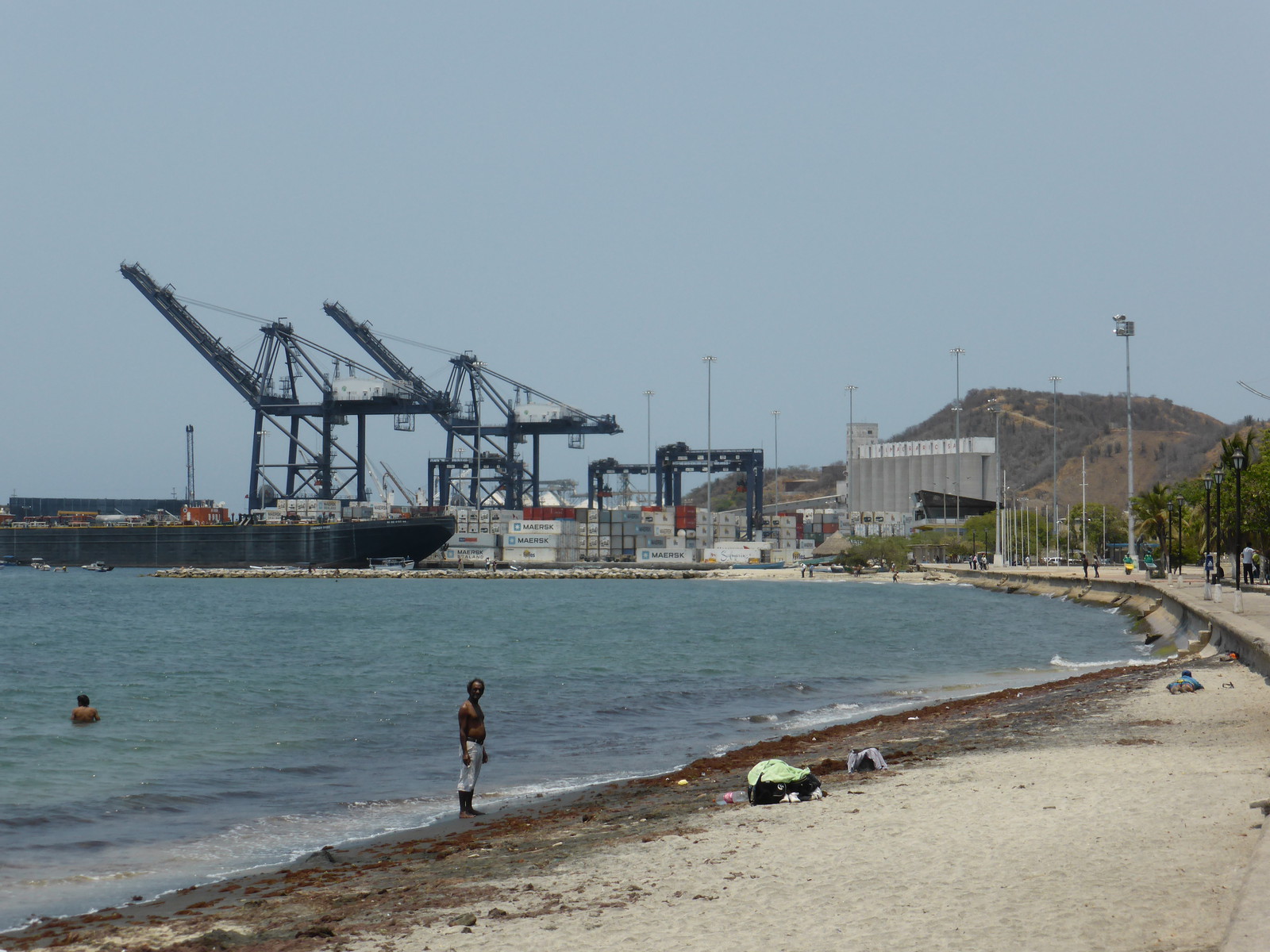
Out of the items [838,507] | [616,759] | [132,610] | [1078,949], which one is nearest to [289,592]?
[132,610]

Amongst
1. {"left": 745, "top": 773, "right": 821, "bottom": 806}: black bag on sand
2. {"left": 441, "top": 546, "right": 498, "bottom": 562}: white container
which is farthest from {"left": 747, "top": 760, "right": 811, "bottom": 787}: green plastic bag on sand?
{"left": 441, "top": 546, "right": 498, "bottom": 562}: white container

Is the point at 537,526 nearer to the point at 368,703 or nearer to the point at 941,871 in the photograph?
the point at 368,703

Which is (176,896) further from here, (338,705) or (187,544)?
(187,544)

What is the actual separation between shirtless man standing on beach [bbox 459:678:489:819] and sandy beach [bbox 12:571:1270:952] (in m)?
0.30

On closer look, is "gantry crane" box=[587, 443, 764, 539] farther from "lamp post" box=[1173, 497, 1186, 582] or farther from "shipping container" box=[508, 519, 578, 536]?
"lamp post" box=[1173, 497, 1186, 582]

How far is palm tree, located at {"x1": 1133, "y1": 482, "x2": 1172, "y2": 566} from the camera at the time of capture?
52.6 metres

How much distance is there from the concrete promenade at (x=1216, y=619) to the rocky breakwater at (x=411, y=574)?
134 ft

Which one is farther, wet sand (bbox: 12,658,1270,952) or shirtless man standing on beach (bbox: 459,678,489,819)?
shirtless man standing on beach (bbox: 459,678,489,819)

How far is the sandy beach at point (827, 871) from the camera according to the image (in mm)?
5145

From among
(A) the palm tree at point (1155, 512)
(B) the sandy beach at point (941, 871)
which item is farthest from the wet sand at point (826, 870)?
(A) the palm tree at point (1155, 512)

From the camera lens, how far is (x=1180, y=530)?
5134cm

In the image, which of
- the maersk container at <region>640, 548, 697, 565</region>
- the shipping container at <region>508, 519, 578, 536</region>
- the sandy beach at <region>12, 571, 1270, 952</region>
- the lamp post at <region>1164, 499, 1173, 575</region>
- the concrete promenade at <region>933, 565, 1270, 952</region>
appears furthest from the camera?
the maersk container at <region>640, 548, 697, 565</region>

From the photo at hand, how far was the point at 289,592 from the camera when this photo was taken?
70.6 metres

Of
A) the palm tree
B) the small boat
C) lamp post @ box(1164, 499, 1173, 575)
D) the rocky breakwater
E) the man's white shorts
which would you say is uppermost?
the palm tree
